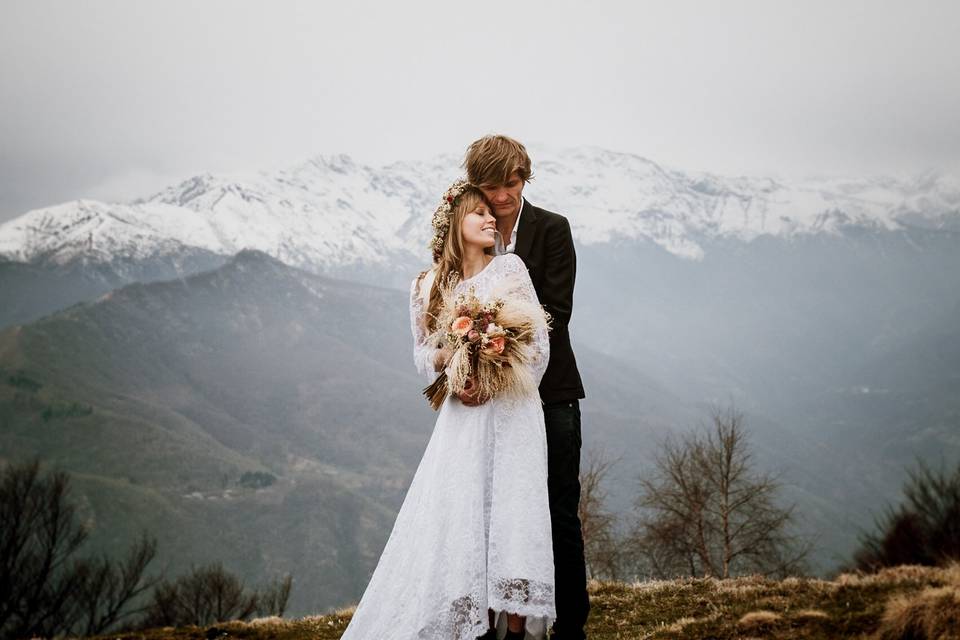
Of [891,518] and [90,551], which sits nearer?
[891,518]

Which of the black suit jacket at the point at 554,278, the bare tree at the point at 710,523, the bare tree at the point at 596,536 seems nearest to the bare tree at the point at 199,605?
the bare tree at the point at 596,536

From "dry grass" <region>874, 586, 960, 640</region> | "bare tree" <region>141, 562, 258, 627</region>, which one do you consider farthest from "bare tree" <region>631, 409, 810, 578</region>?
"bare tree" <region>141, 562, 258, 627</region>

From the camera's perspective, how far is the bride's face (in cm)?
488

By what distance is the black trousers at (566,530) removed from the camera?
4.79 meters


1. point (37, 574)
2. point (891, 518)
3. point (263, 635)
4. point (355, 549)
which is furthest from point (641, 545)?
point (355, 549)

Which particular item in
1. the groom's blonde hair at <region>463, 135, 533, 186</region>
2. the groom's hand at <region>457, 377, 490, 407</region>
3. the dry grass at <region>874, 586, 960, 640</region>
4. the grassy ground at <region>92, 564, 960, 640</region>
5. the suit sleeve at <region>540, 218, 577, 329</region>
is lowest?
the grassy ground at <region>92, 564, 960, 640</region>

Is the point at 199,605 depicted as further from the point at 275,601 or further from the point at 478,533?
the point at 478,533

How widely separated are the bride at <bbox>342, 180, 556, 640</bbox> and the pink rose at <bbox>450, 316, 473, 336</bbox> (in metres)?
0.24

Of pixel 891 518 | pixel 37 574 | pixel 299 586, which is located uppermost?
pixel 891 518

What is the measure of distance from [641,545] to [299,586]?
145 meters

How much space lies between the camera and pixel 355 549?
18238 cm

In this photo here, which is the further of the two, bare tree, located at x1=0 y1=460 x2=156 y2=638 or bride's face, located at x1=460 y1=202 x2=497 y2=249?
bare tree, located at x1=0 y1=460 x2=156 y2=638

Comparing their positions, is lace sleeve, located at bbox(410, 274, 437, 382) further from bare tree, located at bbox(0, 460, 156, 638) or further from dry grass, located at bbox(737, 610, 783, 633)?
bare tree, located at bbox(0, 460, 156, 638)

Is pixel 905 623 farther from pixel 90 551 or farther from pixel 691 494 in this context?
pixel 90 551
